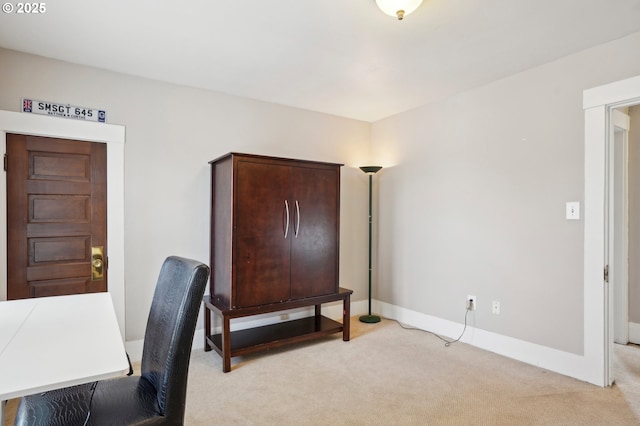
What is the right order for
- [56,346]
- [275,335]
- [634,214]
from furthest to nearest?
[634,214]
[275,335]
[56,346]

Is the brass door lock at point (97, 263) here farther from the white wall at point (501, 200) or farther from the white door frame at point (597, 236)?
the white door frame at point (597, 236)

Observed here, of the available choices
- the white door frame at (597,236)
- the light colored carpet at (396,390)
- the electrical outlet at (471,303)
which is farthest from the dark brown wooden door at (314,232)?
the white door frame at (597,236)

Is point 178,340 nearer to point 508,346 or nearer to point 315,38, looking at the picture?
point 315,38

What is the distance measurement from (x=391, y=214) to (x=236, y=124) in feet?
6.71

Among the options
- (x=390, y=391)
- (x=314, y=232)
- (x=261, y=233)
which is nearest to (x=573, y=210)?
(x=390, y=391)

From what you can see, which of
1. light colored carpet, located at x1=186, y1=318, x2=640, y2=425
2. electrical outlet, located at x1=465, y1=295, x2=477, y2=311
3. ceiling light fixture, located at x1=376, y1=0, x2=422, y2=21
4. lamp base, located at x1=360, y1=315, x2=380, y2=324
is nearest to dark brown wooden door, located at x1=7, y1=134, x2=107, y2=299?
light colored carpet, located at x1=186, y1=318, x2=640, y2=425

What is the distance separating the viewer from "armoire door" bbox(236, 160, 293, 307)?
3021mm

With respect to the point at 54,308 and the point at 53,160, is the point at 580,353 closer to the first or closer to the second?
the point at 54,308

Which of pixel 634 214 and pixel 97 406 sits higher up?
pixel 634 214

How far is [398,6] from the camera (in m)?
1.92

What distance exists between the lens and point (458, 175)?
3.58 m

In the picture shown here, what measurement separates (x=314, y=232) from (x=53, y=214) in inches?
84.2

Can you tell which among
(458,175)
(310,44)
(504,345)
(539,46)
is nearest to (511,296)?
(504,345)

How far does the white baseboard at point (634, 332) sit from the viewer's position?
3.47 metres
